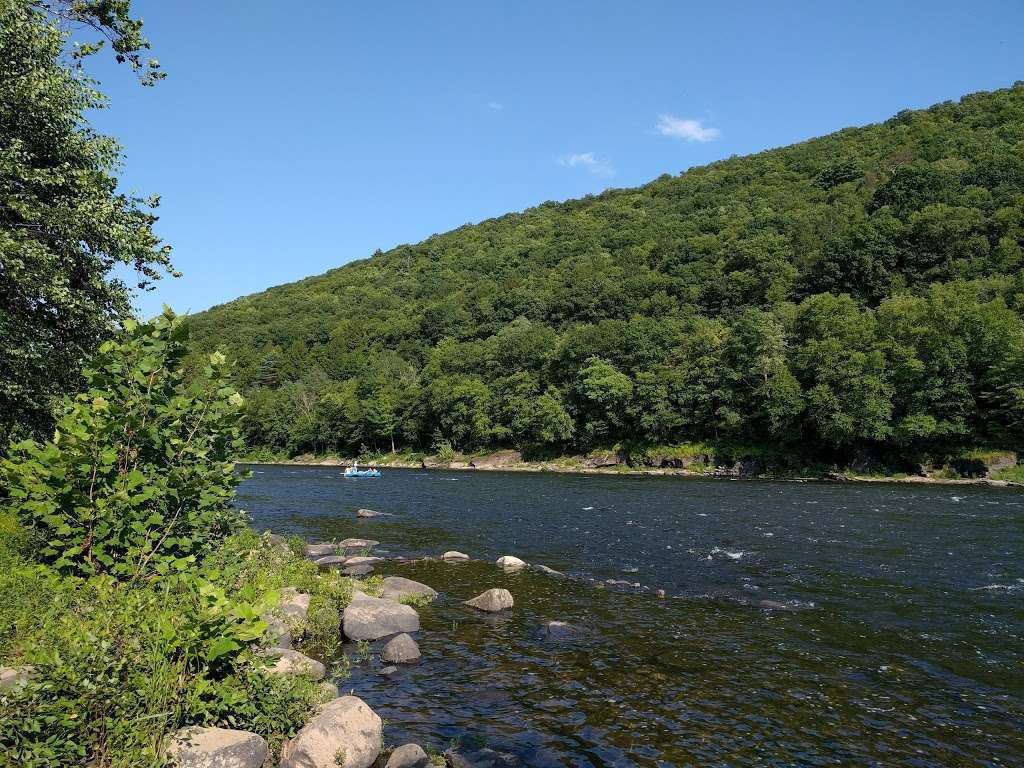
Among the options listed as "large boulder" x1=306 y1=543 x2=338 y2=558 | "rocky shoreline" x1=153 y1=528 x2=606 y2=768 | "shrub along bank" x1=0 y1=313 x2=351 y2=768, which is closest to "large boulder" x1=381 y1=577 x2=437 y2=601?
"rocky shoreline" x1=153 y1=528 x2=606 y2=768

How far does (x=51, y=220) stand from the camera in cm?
1458

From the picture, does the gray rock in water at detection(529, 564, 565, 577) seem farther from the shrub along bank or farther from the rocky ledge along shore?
the shrub along bank

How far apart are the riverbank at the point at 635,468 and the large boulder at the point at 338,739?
48.7 meters

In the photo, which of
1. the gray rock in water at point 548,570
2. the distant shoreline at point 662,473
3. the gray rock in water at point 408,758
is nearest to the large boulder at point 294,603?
the gray rock in water at point 408,758

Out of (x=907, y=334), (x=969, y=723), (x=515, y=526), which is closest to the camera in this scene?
(x=969, y=723)

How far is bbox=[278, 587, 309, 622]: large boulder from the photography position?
1420 centimetres

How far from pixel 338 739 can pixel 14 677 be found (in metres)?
4.10

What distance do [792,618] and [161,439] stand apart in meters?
15.9

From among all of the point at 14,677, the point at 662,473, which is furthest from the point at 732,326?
the point at 14,677

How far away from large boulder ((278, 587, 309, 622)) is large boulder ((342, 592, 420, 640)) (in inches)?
41.5

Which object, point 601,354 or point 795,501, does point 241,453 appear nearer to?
point 795,501

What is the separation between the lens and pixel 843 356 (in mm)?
72125

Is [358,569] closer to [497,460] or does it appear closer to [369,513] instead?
[369,513]

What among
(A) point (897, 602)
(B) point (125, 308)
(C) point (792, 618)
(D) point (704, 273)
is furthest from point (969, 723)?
(D) point (704, 273)
